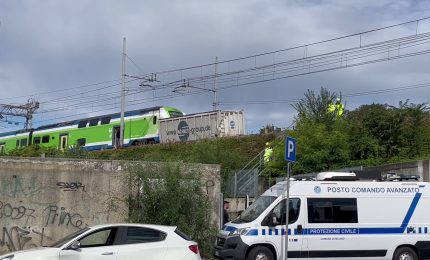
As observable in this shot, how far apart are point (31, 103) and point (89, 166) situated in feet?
221

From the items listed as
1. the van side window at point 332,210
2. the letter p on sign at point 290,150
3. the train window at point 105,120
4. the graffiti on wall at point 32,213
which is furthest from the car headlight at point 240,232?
the train window at point 105,120

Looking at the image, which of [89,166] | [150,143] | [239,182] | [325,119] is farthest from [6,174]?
[150,143]

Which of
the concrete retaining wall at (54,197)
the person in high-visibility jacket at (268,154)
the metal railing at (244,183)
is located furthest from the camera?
the person in high-visibility jacket at (268,154)

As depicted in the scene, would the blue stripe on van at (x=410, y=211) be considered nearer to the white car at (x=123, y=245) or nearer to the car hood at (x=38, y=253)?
the white car at (x=123, y=245)

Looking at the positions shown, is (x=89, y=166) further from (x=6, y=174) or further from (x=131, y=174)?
(x=6, y=174)

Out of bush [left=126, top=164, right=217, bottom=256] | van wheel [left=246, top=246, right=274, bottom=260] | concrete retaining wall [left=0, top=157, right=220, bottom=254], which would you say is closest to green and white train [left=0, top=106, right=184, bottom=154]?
concrete retaining wall [left=0, top=157, right=220, bottom=254]

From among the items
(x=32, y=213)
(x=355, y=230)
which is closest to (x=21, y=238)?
(x=32, y=213)

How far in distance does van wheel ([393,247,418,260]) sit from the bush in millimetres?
5502

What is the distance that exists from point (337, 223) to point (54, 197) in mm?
8134

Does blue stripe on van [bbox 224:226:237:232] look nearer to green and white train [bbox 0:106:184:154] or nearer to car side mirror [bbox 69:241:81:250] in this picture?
car side mirror [bbox 69:241:81:250]

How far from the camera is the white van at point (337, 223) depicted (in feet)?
48.5

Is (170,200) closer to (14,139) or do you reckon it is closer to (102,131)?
(102,131)

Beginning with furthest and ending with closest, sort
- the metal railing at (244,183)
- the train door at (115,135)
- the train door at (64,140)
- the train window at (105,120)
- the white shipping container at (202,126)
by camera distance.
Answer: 1. the train door at (64,140)
2. the train window at (105,120)
3. the train door at (115,135)
4. the white shipping container at (202,126)
5. the metal railing at (244,183)

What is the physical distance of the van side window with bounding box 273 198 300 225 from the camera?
14.9 m
